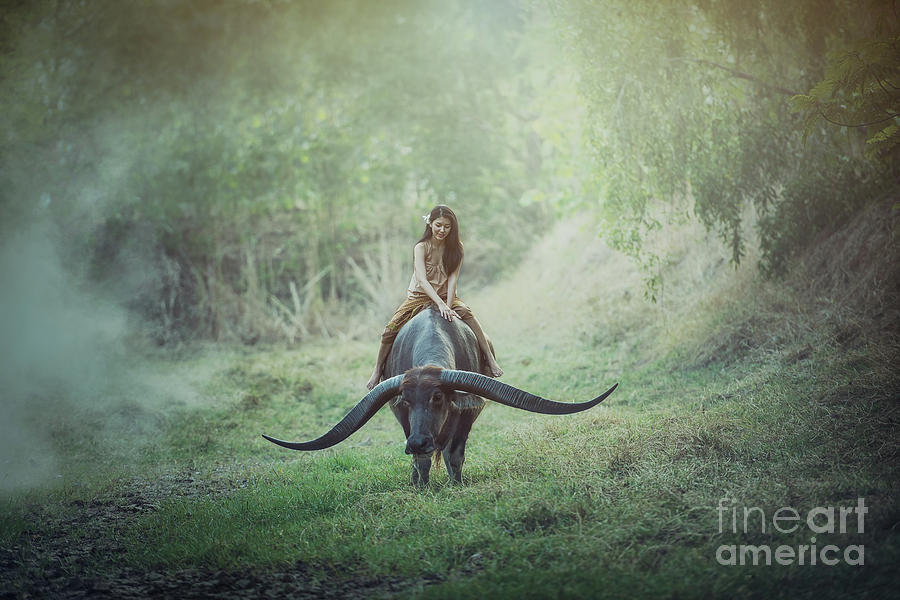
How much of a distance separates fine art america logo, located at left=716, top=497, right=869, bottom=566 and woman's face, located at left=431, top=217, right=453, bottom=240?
273 centimetres

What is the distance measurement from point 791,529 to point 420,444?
2.02m

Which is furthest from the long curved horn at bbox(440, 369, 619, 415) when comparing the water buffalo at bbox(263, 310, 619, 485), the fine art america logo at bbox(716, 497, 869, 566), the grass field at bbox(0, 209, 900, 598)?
the fine art america logo at bbox(716, 497, 869, 566)

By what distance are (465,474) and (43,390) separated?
23.2 feet

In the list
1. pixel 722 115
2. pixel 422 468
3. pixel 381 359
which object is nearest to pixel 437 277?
pixel 381 359

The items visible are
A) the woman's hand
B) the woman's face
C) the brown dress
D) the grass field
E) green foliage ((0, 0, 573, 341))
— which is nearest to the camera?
the grass field

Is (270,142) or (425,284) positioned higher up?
(270,142)

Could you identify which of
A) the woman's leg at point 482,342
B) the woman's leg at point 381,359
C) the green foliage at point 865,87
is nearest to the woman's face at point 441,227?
the woman's leg at point 482,342

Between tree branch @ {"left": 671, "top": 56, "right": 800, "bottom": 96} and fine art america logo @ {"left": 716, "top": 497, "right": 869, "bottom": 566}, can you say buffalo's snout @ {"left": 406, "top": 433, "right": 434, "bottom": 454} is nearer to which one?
fine art america logo @ {"left": 716, "top": 497, "right": 869, "bottom": 566}

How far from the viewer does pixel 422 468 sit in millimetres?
4941

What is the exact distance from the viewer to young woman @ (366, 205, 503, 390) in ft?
18.1

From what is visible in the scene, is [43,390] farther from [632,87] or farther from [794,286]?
[794,286]

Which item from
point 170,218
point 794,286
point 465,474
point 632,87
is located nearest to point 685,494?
point 465,474

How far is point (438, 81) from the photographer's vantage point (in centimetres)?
1644

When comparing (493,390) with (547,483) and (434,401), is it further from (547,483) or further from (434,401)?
(547,483)
